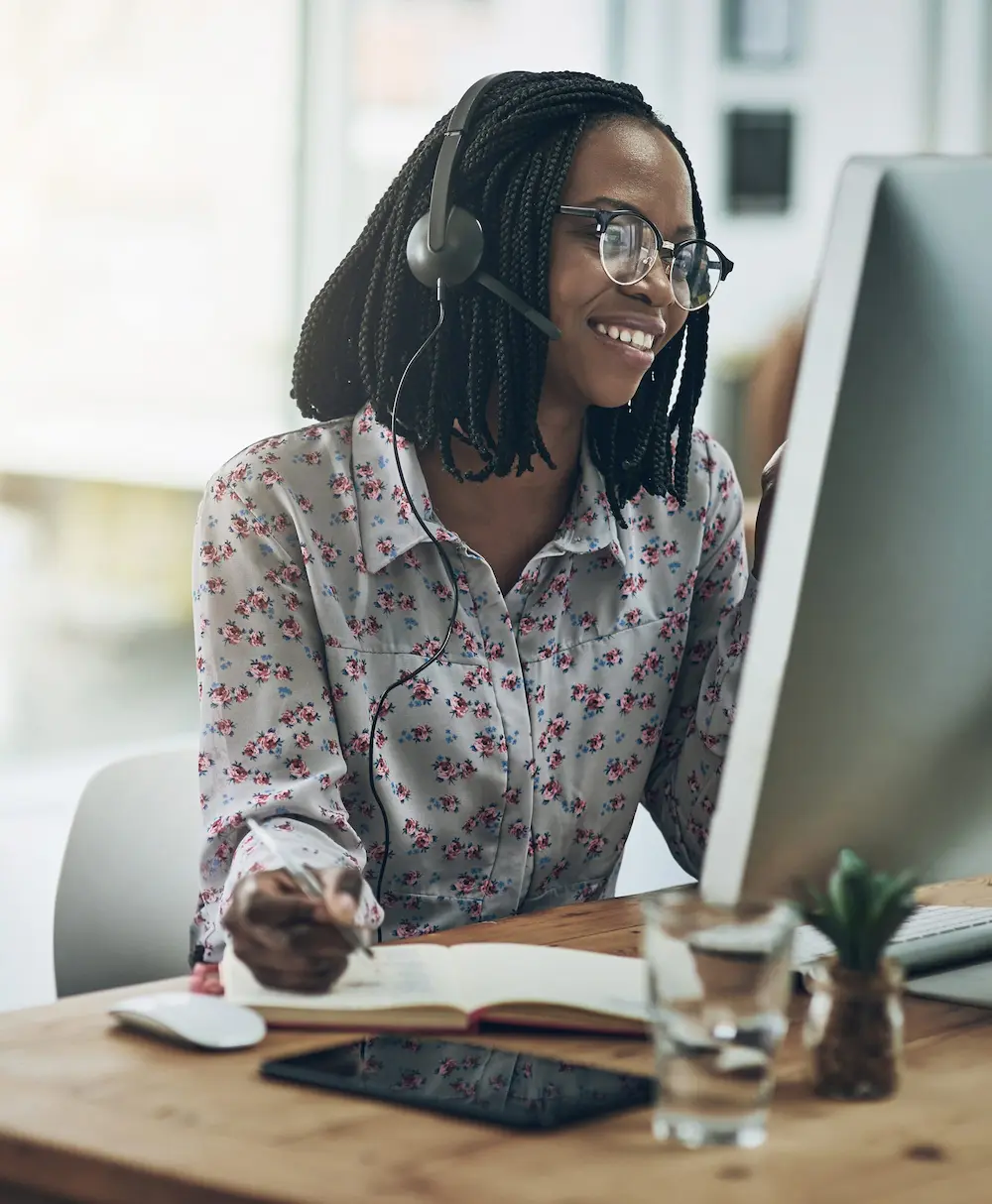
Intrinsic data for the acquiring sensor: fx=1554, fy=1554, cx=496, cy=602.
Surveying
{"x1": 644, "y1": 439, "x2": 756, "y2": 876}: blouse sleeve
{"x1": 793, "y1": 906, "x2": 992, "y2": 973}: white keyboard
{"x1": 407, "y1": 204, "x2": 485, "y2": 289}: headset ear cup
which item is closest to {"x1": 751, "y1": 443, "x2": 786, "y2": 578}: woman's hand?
{"x1": 644, "y1": 439, "x2": 756, "y2": 876}: blouse sleeve

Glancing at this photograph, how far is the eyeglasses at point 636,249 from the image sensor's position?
1379 mm

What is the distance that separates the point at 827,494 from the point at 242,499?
753 millimetres

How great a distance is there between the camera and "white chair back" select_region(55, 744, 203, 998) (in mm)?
1374

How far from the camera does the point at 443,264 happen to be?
1.36 m

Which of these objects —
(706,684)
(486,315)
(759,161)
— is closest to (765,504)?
(706,684)

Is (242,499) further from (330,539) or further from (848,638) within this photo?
(848,638)

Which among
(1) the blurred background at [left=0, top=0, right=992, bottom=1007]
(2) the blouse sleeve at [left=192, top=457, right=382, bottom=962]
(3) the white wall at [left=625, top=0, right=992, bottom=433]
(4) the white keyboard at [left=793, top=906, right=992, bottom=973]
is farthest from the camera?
(3) the white wall at [left=625, top=0, right=992, bottom=433]

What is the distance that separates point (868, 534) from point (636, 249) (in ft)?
2.45

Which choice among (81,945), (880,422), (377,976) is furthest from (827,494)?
(81,945)

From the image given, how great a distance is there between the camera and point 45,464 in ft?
8.30

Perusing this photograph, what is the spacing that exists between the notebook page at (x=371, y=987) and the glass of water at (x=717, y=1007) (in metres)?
0.21

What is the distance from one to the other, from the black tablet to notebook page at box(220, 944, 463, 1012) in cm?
5

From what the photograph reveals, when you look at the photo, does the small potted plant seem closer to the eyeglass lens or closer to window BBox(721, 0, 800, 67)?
the eyeglass lens

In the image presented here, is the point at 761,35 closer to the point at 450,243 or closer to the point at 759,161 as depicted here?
the point at 759,161
